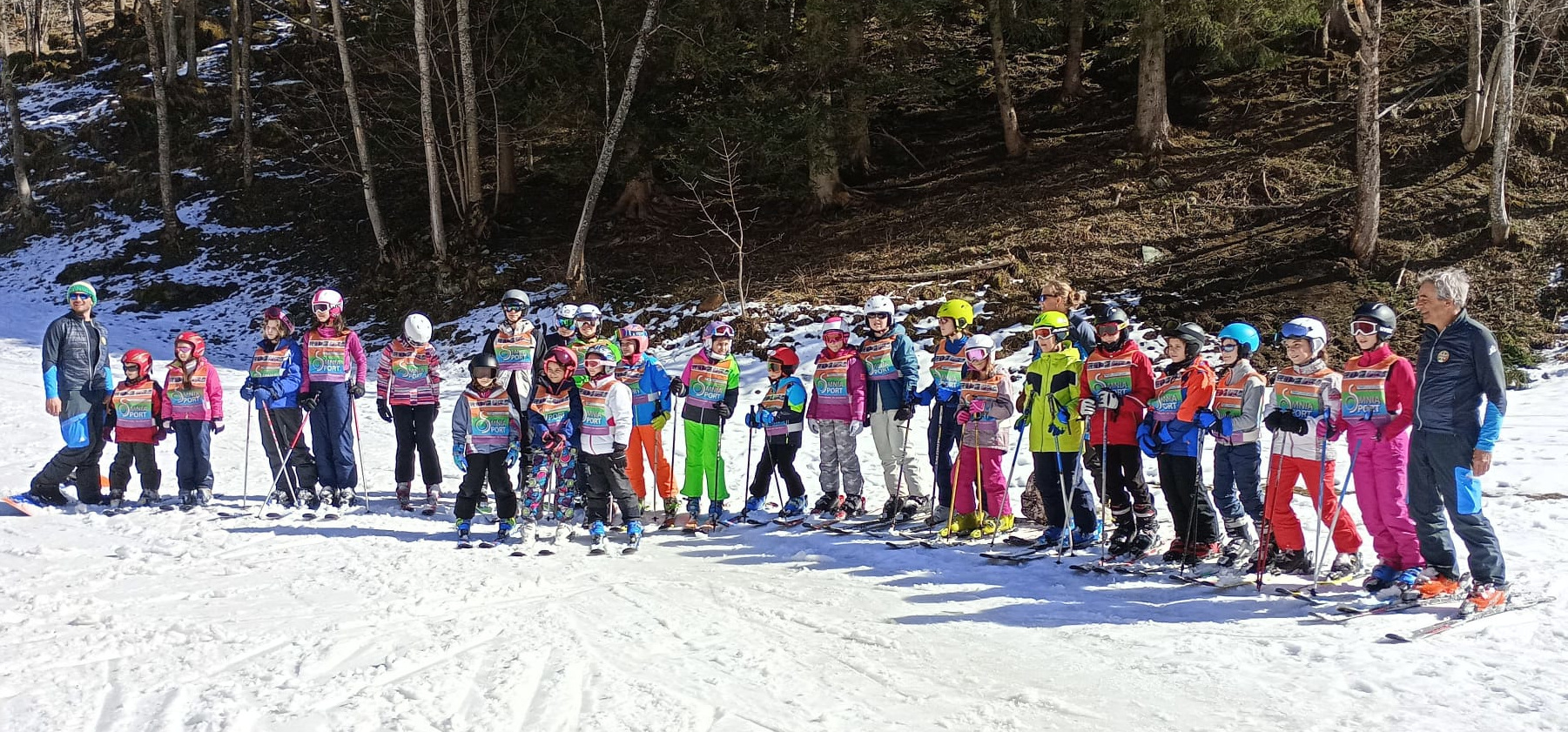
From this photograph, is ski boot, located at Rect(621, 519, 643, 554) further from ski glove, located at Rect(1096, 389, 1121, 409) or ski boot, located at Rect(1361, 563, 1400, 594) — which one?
ski boot, located at Rect(1361, 563, 1400, 594)

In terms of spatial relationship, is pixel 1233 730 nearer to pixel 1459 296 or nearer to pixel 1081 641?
pixel 1081 641

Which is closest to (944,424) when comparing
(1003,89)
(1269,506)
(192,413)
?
(1269,506)

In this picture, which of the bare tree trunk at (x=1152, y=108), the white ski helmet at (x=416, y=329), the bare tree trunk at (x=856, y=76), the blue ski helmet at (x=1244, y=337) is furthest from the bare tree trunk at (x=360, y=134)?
the blue ski helmet at (x=1244, y=337)

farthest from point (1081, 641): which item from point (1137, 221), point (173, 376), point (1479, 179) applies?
point (1479, 179)

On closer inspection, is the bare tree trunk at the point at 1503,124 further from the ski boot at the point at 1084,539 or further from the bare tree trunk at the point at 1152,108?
the ski boot at the point at 1084,539

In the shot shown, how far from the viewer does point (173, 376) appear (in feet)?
31.3

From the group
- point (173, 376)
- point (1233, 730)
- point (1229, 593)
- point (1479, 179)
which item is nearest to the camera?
point (1233, 730)

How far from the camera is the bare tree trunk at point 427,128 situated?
2030 cm

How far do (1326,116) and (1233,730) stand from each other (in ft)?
64.2

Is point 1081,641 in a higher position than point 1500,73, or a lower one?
lower

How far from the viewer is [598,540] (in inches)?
331

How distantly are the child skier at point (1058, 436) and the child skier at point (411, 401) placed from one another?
19.1 feet

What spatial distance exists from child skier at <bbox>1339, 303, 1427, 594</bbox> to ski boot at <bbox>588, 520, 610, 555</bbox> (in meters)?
5.72

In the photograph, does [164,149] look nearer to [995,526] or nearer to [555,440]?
[555,440]
